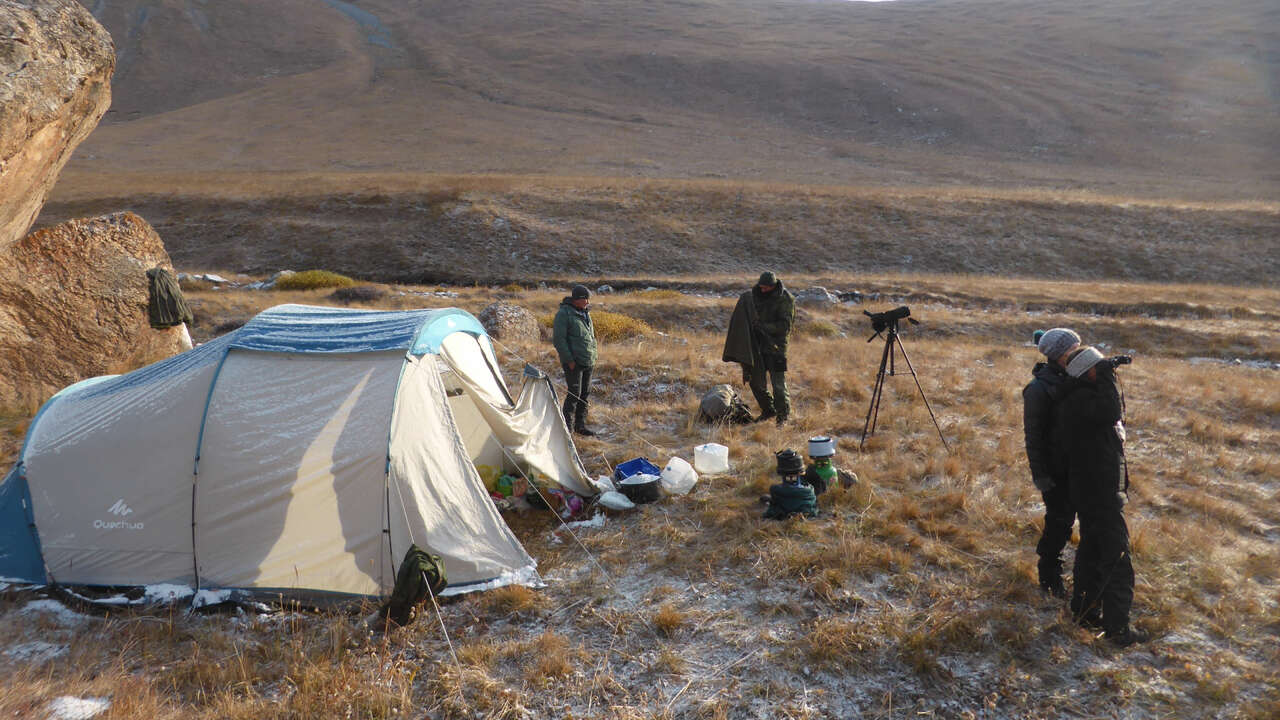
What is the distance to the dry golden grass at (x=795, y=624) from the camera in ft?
17.7

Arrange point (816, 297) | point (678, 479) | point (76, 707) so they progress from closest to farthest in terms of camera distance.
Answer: point (76, 707), point (678, 479), point (816, 297)

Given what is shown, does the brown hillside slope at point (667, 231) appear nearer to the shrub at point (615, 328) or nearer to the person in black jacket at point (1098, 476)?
the shrub at point (615, 328)

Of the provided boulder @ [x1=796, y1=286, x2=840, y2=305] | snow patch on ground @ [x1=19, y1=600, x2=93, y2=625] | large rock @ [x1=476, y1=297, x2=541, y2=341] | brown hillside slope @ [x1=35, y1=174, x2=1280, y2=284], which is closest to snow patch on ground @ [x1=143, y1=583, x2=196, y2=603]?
snow patch on ground @ [x1=19, y1=600, x2=93, y2=625]

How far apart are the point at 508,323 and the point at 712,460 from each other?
8.80 meters

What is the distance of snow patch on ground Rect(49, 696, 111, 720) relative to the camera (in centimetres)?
513

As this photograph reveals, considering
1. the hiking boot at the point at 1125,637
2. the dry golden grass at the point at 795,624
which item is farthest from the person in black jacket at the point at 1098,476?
the dry golden grass at the point at 795,624

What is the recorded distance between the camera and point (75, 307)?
11914mm

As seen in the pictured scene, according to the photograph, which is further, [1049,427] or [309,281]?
[309,281]

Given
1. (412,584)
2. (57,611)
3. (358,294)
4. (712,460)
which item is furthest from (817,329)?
(57,611)

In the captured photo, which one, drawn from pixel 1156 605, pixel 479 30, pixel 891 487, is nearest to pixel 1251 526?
pixel 1156 605

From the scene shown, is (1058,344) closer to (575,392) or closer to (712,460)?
(712,460)

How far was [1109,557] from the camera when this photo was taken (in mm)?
5613

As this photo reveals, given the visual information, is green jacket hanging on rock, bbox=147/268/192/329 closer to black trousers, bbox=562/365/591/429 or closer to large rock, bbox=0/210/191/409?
large rock, bbox=0/210/191/409

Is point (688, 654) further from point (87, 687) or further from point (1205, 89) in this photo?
point (1205, 89)
